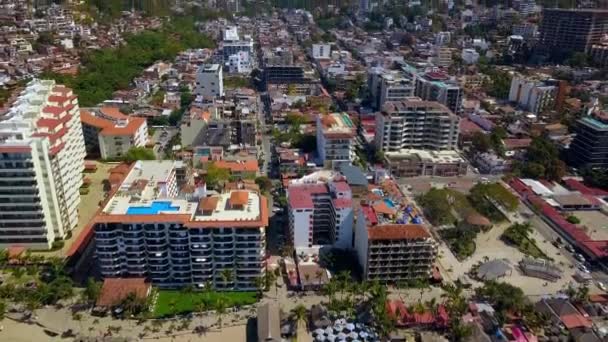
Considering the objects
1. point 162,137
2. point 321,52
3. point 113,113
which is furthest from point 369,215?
point 321,52

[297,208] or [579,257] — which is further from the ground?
[297,208]

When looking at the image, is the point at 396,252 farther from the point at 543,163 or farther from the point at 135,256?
the point at 543,163

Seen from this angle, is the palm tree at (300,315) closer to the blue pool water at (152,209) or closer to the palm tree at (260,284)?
the palm tree at (260,284)

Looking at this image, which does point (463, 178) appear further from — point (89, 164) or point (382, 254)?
point (89, 164)

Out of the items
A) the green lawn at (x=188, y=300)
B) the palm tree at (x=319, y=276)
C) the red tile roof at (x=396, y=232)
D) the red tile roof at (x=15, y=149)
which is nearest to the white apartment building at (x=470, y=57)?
the red tile roof at (x=396, y=232)

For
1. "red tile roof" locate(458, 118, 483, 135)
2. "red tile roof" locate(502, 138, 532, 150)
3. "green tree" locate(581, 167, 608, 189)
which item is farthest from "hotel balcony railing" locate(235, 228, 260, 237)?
"red tile roof" locate(502, 138, 532, 150)

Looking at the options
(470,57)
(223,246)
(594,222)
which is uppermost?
(470,57)

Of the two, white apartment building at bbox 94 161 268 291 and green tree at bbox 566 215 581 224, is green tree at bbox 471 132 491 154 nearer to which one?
green tree at bbox 566 215 581 224

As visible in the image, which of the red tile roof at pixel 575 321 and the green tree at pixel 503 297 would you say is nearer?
the red tile roof at pixel 575 321
